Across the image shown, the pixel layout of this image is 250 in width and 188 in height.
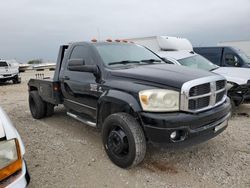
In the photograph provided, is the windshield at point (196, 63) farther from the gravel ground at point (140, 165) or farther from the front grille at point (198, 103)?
the front grille at point (198, 103)

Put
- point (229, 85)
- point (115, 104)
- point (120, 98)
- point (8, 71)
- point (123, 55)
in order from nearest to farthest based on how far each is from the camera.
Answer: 1. point (120, 98)
2. point (115, 104)
3. point (123, 55)
4. point (229, 85)
5. point (8, 71)

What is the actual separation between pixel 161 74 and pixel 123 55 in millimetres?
1147

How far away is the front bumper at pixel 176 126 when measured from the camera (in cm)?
295

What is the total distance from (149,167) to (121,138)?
1.98 feet

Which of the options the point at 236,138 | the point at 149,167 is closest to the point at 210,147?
the point at 236,138

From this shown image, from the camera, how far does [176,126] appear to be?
2.95 meters

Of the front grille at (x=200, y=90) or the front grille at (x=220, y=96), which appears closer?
the front grille at (x=200, y=90)

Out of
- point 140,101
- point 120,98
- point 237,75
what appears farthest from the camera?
point 237,75

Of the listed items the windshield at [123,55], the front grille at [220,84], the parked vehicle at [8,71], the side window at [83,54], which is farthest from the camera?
the parked vehicle at [8,71]

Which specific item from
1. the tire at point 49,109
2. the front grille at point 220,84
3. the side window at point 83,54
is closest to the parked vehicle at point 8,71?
the tire at point 49,109

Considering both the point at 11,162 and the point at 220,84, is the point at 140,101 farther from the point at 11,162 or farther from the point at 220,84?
the point at 11,162

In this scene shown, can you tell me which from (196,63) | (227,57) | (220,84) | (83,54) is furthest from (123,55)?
(227,57)

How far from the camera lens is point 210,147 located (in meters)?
4.07

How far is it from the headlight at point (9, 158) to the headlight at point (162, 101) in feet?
5.35
